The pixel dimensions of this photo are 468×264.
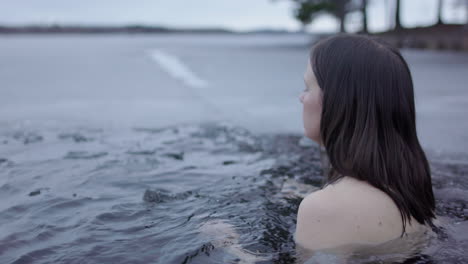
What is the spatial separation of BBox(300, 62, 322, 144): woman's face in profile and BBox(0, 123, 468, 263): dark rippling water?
0.55 metres

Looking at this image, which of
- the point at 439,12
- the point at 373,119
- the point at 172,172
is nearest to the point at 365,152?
the point at 373,119

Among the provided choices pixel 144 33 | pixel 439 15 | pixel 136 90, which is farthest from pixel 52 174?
pixel 144 33

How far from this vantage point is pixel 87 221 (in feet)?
8.97

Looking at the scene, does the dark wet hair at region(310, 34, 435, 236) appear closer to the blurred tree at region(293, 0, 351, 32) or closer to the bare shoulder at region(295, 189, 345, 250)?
the bare shoulder at region(295, 189, 345, 250)

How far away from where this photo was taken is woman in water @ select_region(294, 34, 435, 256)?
5.98 feet

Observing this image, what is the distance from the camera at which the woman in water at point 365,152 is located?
1821 millimetres

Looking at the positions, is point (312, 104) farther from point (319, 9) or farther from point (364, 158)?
point (319, 9)

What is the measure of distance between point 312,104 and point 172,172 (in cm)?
198

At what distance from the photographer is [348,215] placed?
5.89ft

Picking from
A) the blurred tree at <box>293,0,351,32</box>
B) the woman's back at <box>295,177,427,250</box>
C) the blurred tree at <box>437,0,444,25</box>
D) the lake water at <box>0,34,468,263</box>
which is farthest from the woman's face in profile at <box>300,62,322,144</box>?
the blurred tree at <box>437,0,444,25</box>

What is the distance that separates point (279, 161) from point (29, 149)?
89.3 inches

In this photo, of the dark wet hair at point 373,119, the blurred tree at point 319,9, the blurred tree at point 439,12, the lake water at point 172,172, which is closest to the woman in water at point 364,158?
the dark wet hair at point 373,119

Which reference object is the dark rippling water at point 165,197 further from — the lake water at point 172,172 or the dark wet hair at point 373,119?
the dark wet hair at point 373,119

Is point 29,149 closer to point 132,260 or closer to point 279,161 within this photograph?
point 279,161
